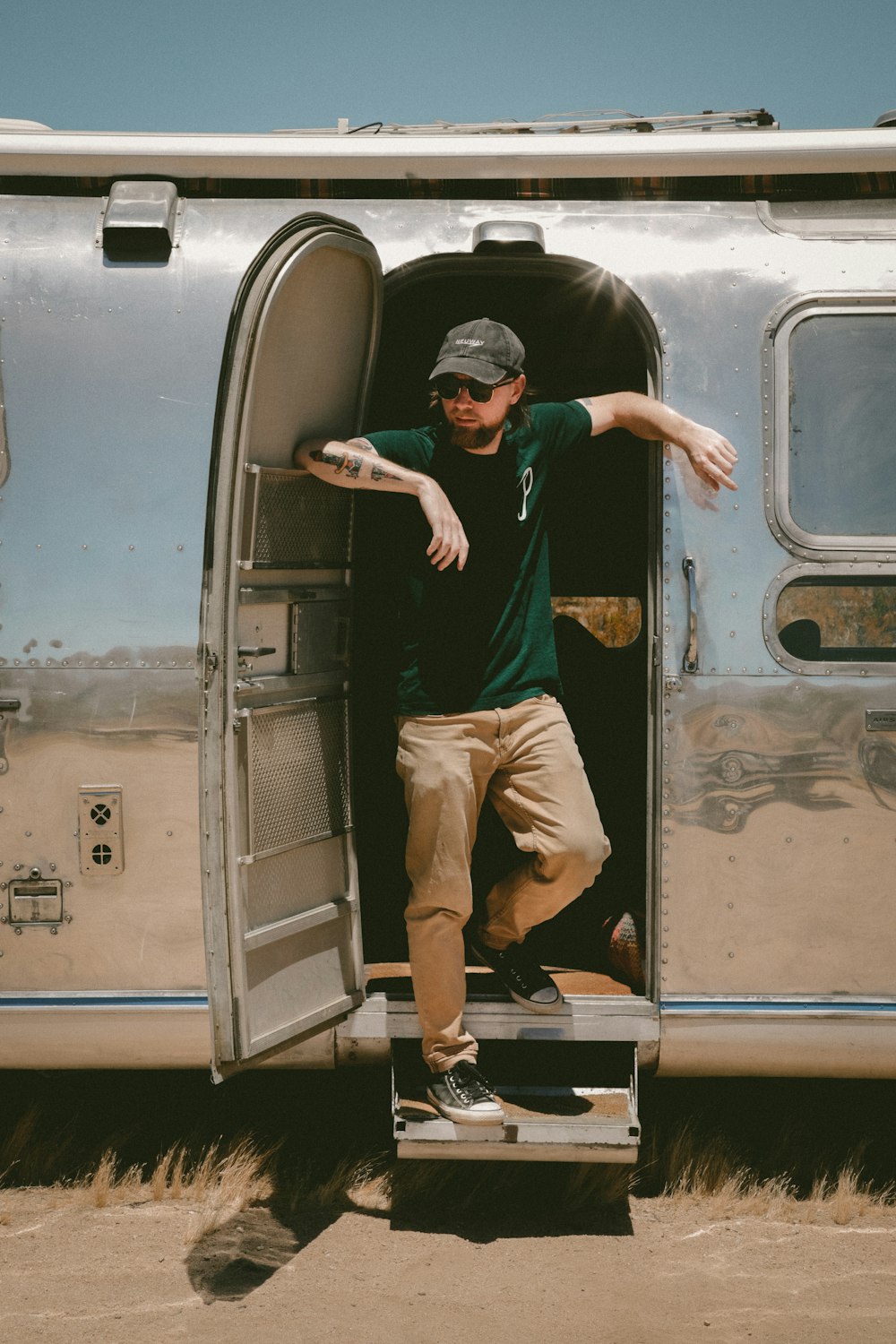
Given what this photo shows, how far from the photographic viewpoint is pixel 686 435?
350cm

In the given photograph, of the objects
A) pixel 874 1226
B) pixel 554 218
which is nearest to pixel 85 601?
pixel 554 218

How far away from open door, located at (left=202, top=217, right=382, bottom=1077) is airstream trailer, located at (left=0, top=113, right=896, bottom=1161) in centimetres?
2

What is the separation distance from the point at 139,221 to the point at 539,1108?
2.95m

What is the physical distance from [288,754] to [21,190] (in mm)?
1920

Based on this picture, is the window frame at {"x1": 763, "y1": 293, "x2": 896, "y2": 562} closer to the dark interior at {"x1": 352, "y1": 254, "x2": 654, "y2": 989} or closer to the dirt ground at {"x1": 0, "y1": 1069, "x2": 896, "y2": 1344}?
the dark interior at {"x1": 352, "y1": 254, "x2": 654, "y2": 989}

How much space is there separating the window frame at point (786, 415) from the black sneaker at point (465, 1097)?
6.07ft

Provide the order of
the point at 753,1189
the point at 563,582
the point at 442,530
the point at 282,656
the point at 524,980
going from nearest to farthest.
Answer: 1. the point at 442,530
2. the point at 282,656
3. the point at 524,980
4. the point at 753,1189
5. the point at 563,582

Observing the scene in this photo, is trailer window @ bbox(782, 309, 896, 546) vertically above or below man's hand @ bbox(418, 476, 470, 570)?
Result: above

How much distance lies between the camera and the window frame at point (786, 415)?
3.55m

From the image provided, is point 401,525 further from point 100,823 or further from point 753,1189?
point 753,1189

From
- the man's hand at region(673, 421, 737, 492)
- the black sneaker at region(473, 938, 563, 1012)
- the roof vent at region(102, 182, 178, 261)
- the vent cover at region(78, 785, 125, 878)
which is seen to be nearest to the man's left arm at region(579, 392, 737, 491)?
the man's hand at region(673, 421, 737, 492)

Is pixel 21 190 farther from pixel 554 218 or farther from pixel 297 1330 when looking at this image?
pixel 297 1330

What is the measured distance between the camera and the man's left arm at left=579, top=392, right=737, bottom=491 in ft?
11.5

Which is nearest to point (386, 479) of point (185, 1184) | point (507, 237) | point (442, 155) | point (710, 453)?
point (507, 237)
